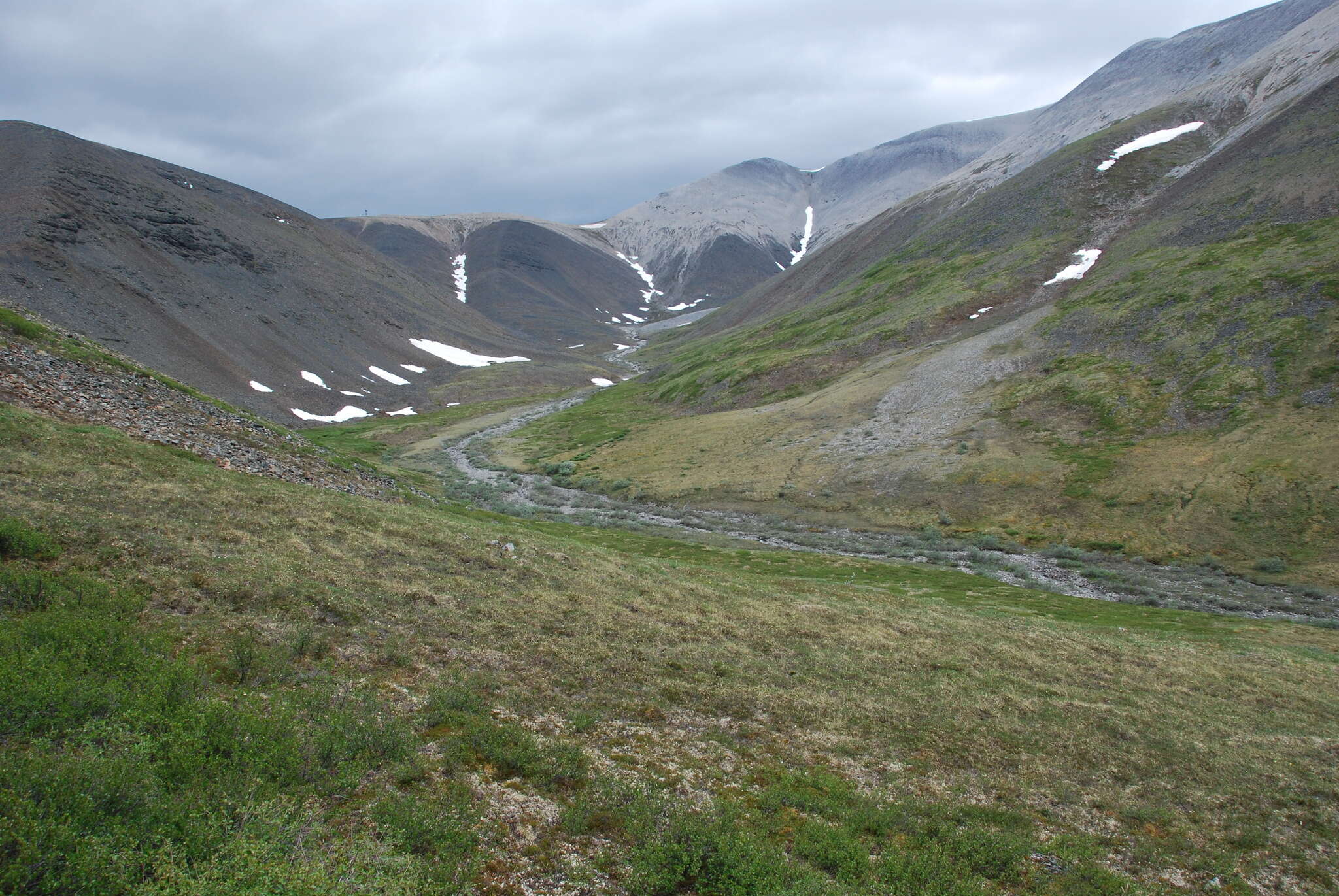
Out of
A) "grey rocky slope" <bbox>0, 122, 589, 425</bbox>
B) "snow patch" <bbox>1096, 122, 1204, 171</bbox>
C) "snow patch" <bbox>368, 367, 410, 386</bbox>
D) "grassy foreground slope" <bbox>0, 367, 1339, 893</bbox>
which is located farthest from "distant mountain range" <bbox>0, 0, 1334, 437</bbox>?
"grassy foreground slope" <bbox>0, 367, 1339, 893</bbox>

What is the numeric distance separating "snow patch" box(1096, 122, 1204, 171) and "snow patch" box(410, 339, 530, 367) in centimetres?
12940

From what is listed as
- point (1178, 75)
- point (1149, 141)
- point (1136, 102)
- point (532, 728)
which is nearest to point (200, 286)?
point (532, 728)

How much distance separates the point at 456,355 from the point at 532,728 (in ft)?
505

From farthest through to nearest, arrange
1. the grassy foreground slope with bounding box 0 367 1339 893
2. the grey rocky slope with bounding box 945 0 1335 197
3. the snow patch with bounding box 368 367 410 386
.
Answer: the snow patch with bounding box 368 367 410 386 < the grey rocky slope with bounding box 945 0 1335 197 < the grassy foreground slope with bounding box 0 367 1339 893

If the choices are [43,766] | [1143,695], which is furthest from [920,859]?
[1143,695]

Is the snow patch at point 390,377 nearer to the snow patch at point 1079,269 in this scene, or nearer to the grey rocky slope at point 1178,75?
the snow patch at point 1079,269

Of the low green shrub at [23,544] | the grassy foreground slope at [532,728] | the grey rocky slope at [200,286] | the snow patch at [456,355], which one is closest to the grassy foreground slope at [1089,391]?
the grassy foreground slope at [532,728]

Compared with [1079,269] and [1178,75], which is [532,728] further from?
[1178,75]

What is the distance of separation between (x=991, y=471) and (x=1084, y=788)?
1742 inches

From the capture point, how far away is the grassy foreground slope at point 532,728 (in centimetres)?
802

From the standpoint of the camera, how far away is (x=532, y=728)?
12.5 metres

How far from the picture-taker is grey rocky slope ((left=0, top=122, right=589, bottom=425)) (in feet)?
286

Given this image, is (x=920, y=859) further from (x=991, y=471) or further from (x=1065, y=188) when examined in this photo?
(x=1065, y=188)

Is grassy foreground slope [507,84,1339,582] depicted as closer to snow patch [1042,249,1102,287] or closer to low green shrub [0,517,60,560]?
snow patch [1042,249,1102,287]
